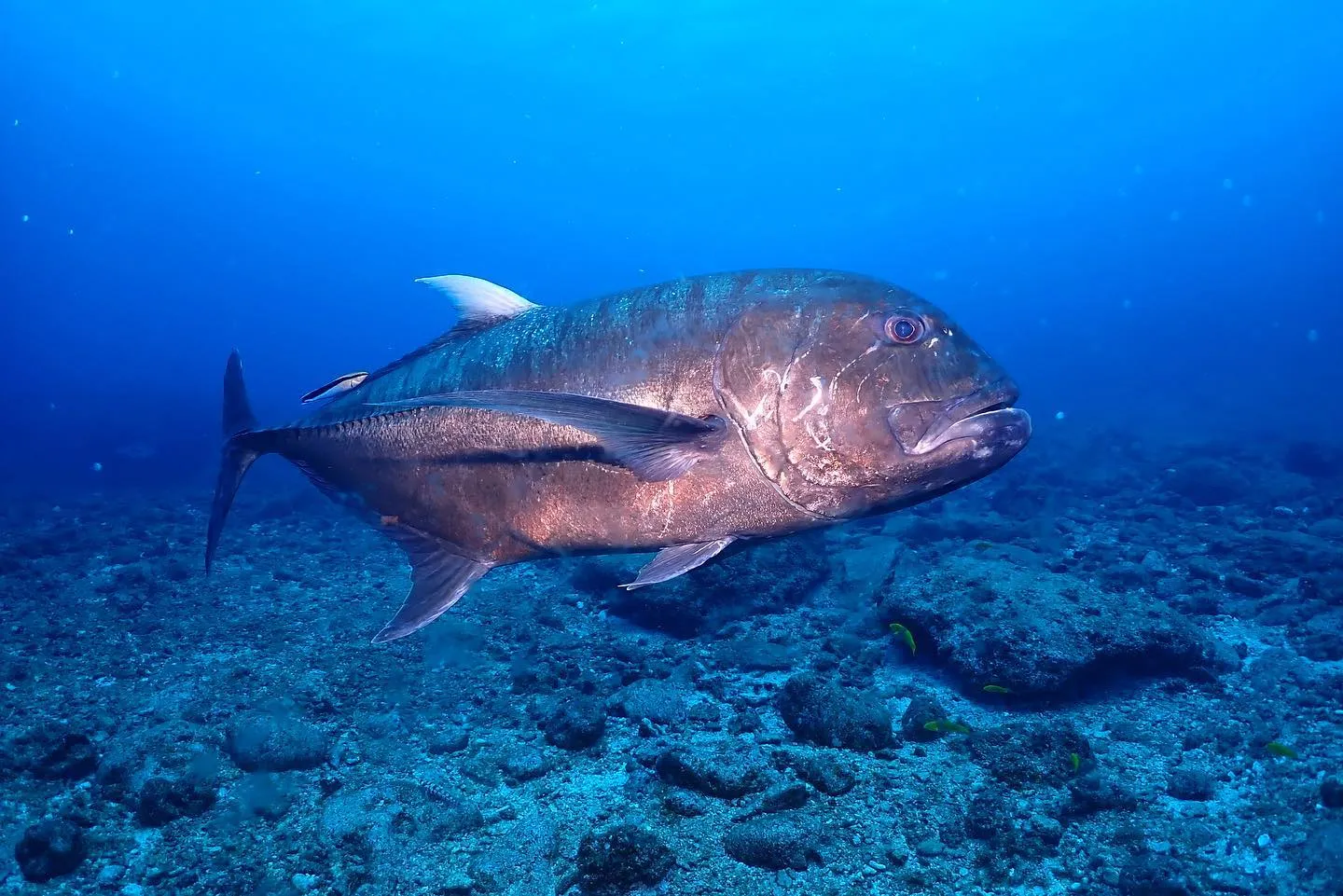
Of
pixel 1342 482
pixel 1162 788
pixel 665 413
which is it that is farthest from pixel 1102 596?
pixel 1342 482

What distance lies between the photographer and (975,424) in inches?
94.7

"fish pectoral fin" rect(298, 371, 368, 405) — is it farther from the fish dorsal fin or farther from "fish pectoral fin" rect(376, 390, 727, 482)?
"fish pectoral fin" rect(376, 390, 727, 482)

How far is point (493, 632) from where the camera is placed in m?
7.22

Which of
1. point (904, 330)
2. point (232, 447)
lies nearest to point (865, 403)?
point (904, 330)

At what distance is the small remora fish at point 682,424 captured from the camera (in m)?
2.43

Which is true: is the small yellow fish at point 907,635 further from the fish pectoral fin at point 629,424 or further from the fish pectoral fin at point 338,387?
the fish pectoral fin at point 338,387

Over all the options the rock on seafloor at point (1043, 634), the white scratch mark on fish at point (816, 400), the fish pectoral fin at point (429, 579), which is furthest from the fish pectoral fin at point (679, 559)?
the rock on seafloor at point (1043, 634)

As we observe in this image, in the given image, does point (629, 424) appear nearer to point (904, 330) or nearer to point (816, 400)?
→ point (816, 400)

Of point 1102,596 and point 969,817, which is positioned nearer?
point 969,817

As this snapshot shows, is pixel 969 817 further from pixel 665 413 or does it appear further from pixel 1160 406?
pixel 1160 406

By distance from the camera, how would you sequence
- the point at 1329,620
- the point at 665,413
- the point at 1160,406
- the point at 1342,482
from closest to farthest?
the point at 665,413 → the point at 1329,620 → the point at 1342,482 → the point at 1160,406

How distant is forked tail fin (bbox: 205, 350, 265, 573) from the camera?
13.0 feet

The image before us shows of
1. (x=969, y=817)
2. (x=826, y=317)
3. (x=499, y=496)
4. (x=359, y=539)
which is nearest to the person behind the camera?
(x=826, y=317)

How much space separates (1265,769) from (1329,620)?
389cm
